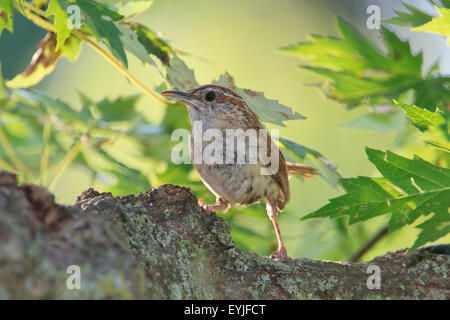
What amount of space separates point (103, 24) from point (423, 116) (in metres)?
1.53

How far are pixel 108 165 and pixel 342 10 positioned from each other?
834cm

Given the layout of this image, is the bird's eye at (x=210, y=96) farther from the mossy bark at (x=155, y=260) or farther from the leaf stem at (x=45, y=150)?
the mossy bark at (x=155, y=260)

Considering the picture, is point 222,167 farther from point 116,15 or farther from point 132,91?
point 132,91

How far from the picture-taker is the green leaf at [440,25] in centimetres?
251

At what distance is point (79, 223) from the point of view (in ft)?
5.43

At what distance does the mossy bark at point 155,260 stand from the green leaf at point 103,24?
2.34 ft

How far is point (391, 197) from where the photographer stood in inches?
94.0

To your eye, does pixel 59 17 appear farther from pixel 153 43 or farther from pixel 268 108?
pixel 268 108

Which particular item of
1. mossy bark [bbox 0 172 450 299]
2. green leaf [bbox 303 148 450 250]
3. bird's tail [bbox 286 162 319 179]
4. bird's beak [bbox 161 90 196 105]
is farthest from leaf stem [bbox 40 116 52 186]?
green leaf [bbox 303 148 450 250]

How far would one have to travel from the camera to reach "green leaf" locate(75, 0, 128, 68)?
249cm

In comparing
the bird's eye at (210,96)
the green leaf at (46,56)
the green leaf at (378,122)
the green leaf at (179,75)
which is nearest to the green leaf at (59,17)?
the green leaf at (46,56)

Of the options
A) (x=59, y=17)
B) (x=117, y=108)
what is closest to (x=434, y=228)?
(x=59, y=17)

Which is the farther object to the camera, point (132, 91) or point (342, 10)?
point (342, 10)
